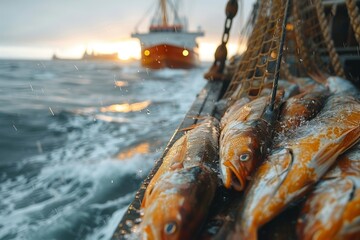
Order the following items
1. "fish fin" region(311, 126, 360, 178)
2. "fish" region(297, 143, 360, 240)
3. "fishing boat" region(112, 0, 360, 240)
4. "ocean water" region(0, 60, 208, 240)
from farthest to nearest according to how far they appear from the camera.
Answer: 1. "ocean water" region(0, 60, 208, 240)
2. "fish fin" region(311, 126, 360, 178)
3. "fishing boat" region(112, 0, 360, 240)
4. "fish" region(297, 143, 360, 240)

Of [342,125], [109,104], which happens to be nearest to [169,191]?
[342,125]

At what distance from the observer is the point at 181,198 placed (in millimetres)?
1809

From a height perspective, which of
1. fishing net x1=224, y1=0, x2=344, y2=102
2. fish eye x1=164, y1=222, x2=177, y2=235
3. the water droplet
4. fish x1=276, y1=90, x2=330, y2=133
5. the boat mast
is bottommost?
the water droplet

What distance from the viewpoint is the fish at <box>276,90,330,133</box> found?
3.04 m

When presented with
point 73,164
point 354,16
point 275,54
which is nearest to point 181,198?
point 354,16

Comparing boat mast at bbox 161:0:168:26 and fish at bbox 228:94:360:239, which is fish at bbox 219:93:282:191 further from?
boat mast at bbox 161:0:168:26

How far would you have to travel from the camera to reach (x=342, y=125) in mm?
2537

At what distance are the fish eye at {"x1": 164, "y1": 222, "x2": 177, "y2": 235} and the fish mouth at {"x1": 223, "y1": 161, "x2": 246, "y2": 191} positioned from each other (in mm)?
605

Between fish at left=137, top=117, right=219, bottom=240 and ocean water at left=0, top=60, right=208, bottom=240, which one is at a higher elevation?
fish at left=137, top=117, right=219, bottom=240

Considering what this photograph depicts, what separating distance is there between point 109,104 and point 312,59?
9.38 meters

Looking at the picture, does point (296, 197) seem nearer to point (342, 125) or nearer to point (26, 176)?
point (342, 125)

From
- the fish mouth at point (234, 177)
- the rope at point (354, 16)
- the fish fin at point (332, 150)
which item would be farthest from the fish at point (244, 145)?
the rope at point (354, 16)

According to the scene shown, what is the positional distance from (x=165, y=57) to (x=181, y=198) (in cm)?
3094

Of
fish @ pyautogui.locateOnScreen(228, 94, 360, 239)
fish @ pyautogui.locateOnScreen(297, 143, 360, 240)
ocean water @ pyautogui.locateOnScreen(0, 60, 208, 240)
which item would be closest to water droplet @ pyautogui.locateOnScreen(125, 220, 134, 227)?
fish @ pyautogui.locateOnScreen(228, 94, 360, 239)
